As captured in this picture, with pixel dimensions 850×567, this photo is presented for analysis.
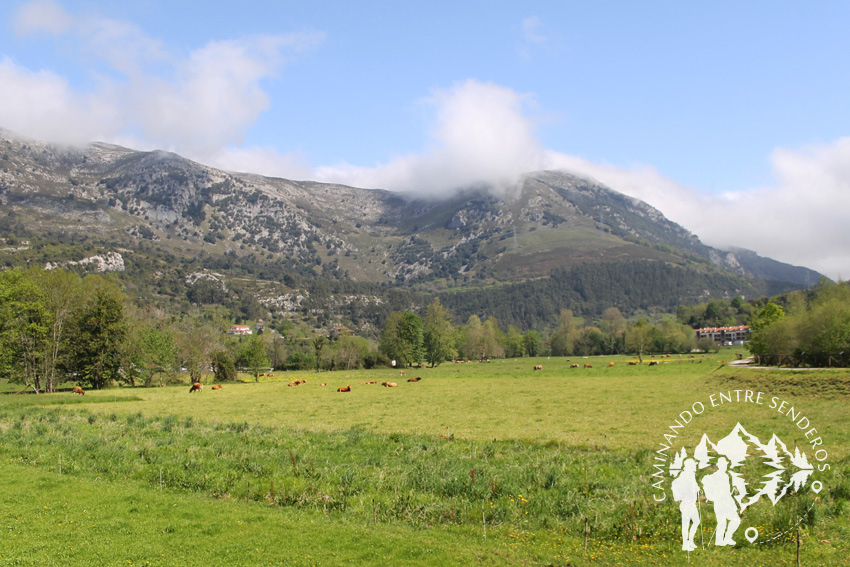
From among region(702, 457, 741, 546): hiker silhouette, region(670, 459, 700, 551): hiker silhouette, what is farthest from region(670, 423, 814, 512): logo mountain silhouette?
region(670, 459, 700, 551): hiker silhouette

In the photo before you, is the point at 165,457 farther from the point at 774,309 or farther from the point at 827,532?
the point at 774,309

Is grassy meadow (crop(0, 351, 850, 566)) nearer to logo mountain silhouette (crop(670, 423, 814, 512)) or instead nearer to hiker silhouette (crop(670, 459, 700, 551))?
hiker silhouette (crop(670, 459, 700, 551))

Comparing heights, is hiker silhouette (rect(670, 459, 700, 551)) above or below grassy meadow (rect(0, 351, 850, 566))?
above

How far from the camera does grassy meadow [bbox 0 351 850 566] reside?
36.4 feet

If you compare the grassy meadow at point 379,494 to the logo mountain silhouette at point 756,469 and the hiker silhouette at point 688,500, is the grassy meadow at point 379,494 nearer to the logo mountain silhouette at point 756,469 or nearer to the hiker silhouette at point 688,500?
the hiker silhouette at point 688,500

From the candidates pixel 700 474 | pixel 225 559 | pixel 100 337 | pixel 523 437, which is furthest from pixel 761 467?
pixel 100 337

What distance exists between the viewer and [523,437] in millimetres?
23562

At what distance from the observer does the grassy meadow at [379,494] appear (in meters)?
11.1

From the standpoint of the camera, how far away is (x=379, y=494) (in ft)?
49.7

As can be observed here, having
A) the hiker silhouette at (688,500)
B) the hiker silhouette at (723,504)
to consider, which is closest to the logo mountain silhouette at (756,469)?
the hiker silhouette at (723,504)

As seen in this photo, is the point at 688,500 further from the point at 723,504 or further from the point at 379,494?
the point at 379,494

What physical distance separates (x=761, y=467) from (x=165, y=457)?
21635 mm

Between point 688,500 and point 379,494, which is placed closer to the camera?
point 688,500

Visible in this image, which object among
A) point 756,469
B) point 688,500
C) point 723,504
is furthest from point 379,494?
point 756,469
